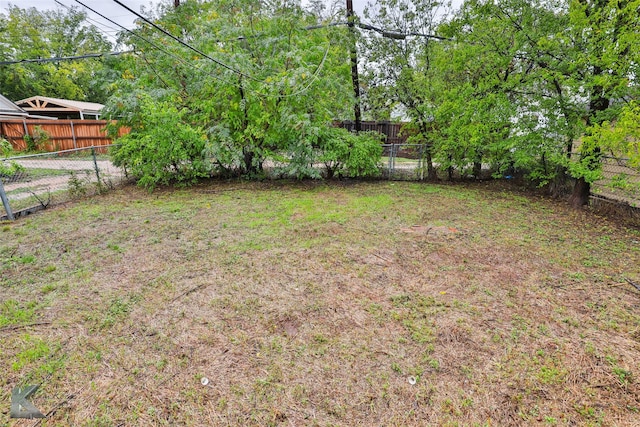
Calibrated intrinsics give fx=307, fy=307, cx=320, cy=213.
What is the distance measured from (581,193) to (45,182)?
11.2m

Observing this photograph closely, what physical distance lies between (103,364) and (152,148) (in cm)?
545

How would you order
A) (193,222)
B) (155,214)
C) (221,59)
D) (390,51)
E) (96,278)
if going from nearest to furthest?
(96,278), (193,222), (155,214), (221,59), (390,51)

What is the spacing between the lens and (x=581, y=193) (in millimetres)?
5824

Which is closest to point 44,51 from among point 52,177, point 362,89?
point 52,177

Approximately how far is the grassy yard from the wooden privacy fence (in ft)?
36.5

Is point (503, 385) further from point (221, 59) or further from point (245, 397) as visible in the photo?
point (221, 59)

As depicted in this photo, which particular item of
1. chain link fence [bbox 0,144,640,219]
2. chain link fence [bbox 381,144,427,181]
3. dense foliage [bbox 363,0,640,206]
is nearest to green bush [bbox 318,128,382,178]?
chain link fence [bbox 381,144,427,181]

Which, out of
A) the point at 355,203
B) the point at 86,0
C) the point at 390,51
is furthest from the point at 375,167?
the point at 86,0

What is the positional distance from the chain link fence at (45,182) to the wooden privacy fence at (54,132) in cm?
506

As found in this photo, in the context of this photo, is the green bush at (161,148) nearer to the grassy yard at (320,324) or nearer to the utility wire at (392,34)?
the grassy yard at (320,324)

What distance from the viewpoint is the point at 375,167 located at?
26.5 ft

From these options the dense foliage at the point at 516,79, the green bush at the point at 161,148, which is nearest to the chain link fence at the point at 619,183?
the dense foliage at the point at 516,79

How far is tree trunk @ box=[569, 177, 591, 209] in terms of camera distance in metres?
5.78

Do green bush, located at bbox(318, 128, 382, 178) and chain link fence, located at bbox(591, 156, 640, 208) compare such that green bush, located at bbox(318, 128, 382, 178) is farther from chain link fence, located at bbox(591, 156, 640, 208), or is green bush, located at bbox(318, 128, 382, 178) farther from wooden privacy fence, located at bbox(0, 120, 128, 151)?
wooden privacy fence, located at bbox(0, 120, 128, 151)
